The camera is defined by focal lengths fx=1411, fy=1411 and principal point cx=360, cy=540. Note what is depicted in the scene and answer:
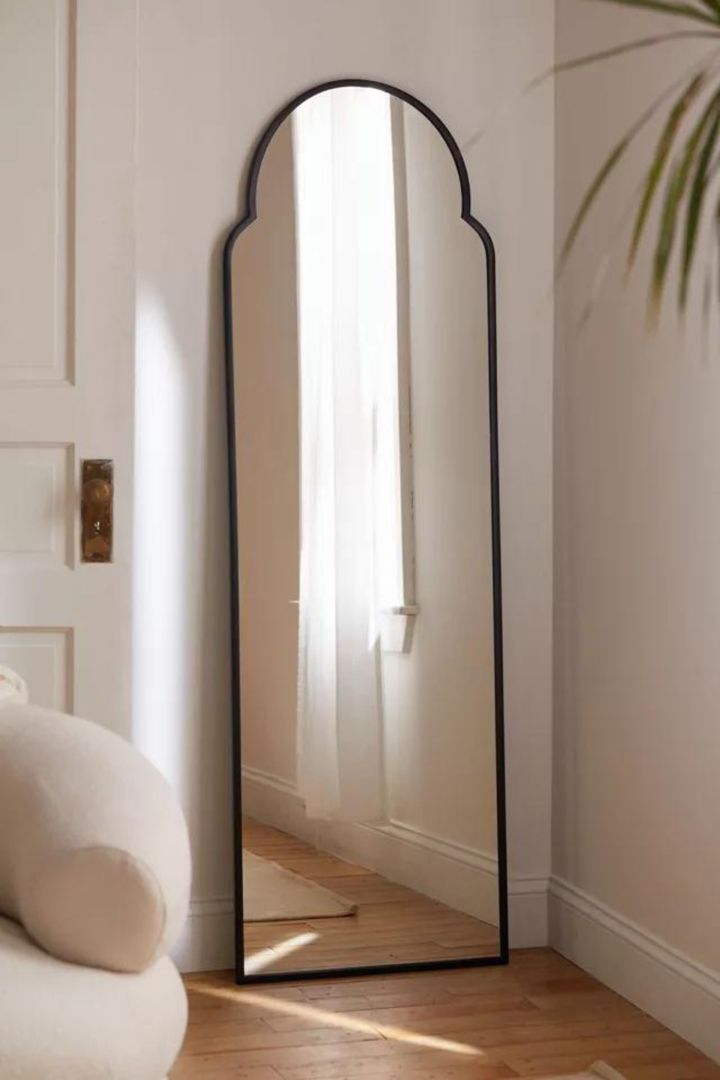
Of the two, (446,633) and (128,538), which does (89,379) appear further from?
(446,633)

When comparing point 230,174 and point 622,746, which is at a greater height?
point 230,174

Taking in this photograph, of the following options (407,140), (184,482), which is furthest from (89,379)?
(407,140)

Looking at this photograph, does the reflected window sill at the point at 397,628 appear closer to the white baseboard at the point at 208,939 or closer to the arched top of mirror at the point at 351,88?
the white baseboard at the point at 208,939

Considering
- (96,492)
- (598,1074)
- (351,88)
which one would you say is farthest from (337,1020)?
(351,88)

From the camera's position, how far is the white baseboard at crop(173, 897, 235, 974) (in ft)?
10.9

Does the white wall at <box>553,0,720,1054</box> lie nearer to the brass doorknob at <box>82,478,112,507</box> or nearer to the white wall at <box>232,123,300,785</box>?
the white wall at <box>232,123,300,785</box>

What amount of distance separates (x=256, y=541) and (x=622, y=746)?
0.96 m

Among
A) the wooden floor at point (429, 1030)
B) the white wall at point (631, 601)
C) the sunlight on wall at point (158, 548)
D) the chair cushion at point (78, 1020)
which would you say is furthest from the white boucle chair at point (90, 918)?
the sunlight on wall at point (158, 548)

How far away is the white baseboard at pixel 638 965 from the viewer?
9.16ft

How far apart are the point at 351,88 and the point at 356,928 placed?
6.63 ft

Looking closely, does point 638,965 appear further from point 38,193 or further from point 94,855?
point 38,193

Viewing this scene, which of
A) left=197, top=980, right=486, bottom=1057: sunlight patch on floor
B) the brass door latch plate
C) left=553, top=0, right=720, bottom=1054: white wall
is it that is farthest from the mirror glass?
the brass door latch plate

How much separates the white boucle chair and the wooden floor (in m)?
1.21

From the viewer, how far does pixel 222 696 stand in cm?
337
